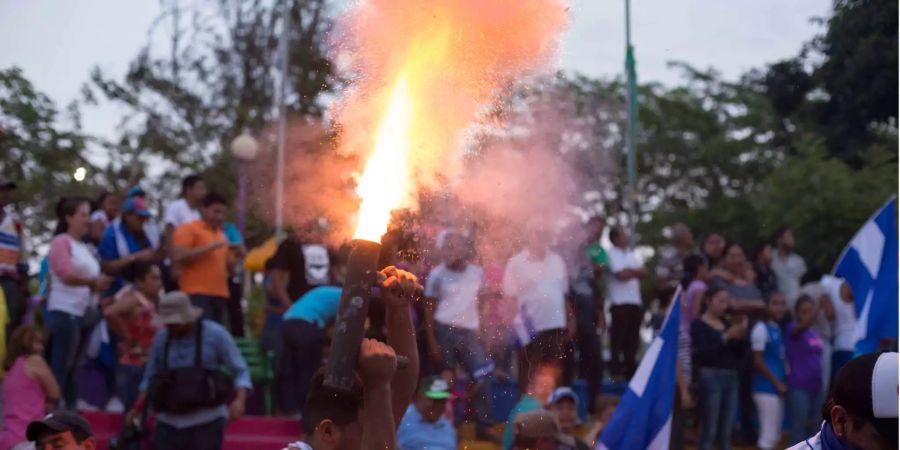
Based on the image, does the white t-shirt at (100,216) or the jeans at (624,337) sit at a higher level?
the white t-shirt at (100,216)

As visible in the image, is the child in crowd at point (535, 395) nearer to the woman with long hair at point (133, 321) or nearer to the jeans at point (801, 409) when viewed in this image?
the jeans at point (801, 409)

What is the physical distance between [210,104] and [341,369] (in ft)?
57.4

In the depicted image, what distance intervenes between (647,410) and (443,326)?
2.21 metres

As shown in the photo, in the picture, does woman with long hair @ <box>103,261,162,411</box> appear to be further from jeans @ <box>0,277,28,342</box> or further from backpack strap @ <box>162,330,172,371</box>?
backpack strap @ <box>162,330,172,371</box>

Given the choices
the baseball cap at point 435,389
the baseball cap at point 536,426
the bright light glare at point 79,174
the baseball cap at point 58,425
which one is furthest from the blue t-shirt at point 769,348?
the bright light glare at point 79,174

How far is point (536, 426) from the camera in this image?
8.15m

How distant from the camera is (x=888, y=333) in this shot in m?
9.90

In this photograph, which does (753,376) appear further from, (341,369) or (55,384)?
(341,369)

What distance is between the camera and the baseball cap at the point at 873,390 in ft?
12.5

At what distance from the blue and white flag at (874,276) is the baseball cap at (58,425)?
5899mm

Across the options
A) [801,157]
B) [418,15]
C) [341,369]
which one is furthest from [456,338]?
[801,157]

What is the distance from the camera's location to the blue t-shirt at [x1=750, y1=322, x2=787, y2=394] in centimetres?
1155

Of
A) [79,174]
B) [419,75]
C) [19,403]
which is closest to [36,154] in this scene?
[79,174]

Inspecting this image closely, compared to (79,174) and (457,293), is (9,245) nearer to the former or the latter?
(457,293)
